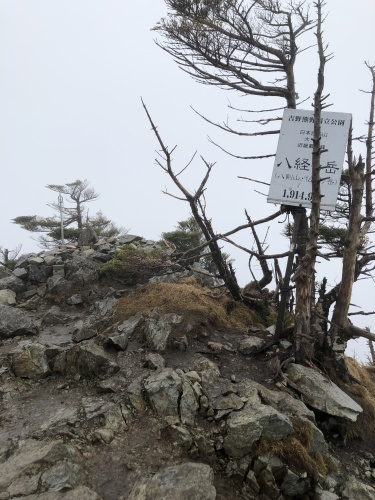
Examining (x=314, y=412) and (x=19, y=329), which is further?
(x=19, y=329)

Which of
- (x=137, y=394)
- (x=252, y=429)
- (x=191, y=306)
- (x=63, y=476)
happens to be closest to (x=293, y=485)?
(x=252, y=429)

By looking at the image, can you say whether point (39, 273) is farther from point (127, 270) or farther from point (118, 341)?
point (118, 341)

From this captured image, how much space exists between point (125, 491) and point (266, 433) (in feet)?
5.13

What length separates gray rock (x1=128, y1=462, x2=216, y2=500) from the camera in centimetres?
312

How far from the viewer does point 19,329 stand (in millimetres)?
6590

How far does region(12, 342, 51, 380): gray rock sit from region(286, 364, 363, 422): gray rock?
3.54 meters

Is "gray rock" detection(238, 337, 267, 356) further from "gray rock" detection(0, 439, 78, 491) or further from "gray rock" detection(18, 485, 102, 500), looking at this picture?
"gray rock" detection(18, 485, 102, 500)

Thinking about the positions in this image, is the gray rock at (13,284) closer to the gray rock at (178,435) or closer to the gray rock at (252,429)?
the gray rock at (178,435)

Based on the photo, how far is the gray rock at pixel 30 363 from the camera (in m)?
5.02

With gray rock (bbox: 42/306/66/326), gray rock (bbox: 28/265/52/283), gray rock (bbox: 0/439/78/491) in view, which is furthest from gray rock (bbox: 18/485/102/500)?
gray rock (bbox: 28/265/52/283)

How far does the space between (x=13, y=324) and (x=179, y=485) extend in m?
4.76

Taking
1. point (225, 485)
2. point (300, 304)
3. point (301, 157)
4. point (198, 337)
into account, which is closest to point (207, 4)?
point (301, 157)

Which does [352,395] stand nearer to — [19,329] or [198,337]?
[198,337]

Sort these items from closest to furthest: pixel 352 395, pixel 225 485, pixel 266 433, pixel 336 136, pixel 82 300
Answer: pixel 225 485 → pixel 266 433 → pixel 336 136 → pixel 352 395 → pixel 82 300
